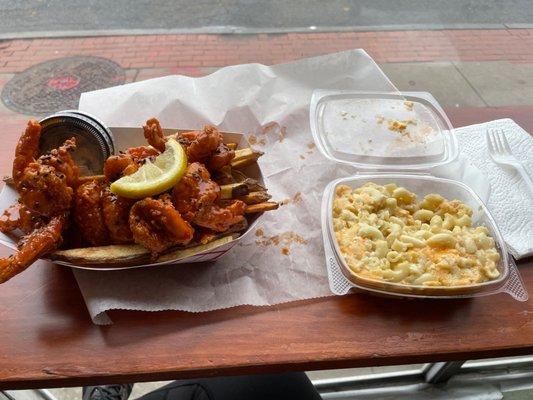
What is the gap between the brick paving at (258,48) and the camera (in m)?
3.00

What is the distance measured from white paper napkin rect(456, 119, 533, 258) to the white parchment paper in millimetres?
50

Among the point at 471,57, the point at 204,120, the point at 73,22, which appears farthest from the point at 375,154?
the point at 73,22

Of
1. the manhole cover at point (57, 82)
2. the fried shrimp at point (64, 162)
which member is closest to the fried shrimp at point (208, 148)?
the fried shrimp at point (64, 162)

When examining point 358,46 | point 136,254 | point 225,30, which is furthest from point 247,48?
point 136,254

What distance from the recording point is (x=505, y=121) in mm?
1550

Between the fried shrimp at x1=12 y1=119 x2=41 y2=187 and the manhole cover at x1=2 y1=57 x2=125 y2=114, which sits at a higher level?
the fried shrimp at x1=12 y1=119 x2=41 y2=187

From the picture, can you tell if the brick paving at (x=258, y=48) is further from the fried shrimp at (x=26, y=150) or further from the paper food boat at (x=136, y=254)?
the paper food boat at (x=136, y=254)

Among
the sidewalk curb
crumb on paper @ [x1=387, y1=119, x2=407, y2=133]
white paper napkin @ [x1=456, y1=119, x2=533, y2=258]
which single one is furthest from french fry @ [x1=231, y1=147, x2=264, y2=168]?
the sidewalk curb

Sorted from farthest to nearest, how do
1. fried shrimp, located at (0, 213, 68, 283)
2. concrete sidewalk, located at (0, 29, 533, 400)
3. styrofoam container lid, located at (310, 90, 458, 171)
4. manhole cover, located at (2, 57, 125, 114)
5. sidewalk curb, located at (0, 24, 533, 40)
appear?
sidewalk curb, located at (0, 24, 533, 40)
concrete sidewalk, located at (0, 29, 533, 400)
manhole cover, located at (2, 57, 125, 114)
styrofoam container lid, located at (310, 90, 458, 171)
fried shrimp, located at (0, 213, 68, 283)

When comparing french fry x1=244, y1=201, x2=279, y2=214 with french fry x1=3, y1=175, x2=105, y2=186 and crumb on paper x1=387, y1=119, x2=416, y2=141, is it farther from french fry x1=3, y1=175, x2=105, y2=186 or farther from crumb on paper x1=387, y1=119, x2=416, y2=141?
crumb on paper x1=387, y1=119, x2=416, y2=141

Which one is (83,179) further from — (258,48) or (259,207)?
(258,48)

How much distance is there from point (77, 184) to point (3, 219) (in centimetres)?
17

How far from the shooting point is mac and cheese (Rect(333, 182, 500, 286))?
3.62 ft

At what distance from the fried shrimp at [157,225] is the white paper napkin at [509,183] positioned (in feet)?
2.53
